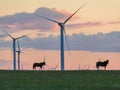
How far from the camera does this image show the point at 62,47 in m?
71.4

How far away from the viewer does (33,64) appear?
10375cm
